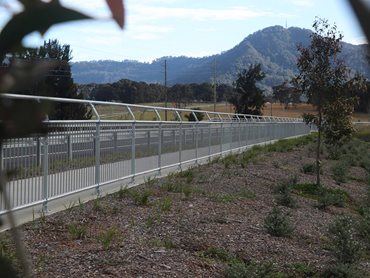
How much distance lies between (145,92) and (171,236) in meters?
73.6

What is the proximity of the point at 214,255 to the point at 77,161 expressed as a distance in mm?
3867

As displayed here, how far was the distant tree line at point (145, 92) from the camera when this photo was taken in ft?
192

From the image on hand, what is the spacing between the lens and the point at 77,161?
1006 cm

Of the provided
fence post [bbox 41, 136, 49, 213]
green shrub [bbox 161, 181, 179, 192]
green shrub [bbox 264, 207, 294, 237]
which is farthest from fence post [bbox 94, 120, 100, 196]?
green shrub [bbox 264, 207, 294, 237]

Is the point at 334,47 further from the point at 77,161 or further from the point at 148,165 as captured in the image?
the point at 77,161

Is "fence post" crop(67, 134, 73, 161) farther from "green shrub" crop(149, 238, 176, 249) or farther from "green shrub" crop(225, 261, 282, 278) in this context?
"green shrub" crop(225, 261, 282, 278)

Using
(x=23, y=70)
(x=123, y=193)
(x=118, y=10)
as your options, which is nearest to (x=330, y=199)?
(x=123, y=193)

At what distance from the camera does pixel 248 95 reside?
189 feet

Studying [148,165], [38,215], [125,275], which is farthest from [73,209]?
[148,165]

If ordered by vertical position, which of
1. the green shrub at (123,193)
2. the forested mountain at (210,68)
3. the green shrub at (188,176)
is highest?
the forested mountain at (210,68)

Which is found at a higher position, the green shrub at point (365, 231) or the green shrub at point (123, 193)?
the green shrub at point (123, 193)

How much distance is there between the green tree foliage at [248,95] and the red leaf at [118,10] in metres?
56.8

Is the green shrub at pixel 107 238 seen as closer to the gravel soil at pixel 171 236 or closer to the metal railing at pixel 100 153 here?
the gravel soil at pixel 171 236

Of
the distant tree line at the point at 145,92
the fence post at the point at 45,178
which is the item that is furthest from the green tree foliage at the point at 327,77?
the distant tree line at the point at 145,92
